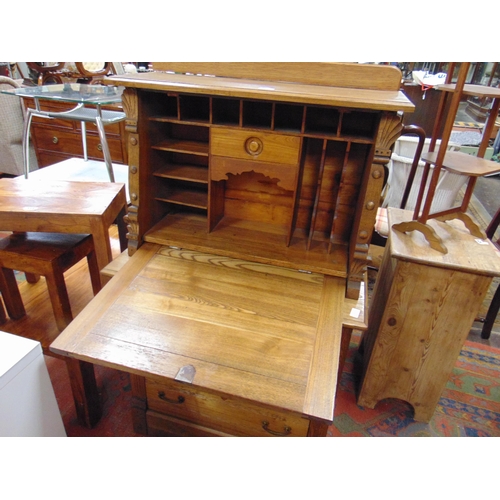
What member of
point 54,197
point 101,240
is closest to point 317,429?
point 101,240

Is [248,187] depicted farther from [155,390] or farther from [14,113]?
[14,113]

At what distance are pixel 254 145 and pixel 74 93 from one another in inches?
69.1

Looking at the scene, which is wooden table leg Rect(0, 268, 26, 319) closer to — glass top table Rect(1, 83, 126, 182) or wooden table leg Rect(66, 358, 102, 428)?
wooden table leg Rect(66, 358, 102, 428)

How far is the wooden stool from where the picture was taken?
4.78ft

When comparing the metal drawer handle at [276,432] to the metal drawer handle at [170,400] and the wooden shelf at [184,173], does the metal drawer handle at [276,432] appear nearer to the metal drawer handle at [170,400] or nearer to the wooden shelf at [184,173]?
the metal drawer handle at [170,400]

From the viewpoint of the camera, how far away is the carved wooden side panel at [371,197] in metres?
1.00

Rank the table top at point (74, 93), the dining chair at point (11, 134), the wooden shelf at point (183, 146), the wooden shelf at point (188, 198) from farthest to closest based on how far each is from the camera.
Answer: the dining chair at point (11, 134)
the table top at point (74, 93)
the wooden shelf at point (188, 198)
the wooden shelf at point (183, 146)

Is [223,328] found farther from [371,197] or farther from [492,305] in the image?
[492,305]

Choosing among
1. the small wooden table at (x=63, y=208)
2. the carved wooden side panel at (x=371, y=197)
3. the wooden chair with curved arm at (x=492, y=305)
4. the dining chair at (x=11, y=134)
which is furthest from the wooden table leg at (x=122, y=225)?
the dining chair at (x=11, y=134)

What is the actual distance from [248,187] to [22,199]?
0.97 metres

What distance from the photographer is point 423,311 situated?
1376 mm

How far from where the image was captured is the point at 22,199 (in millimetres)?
1530

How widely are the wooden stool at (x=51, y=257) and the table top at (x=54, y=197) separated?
13 cm

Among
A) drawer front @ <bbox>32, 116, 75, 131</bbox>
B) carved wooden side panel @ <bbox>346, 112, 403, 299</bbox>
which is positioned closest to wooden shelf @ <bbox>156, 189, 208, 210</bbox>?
carved wooden side panel @ <bbox>346, 112, 403, 299</bbox>
